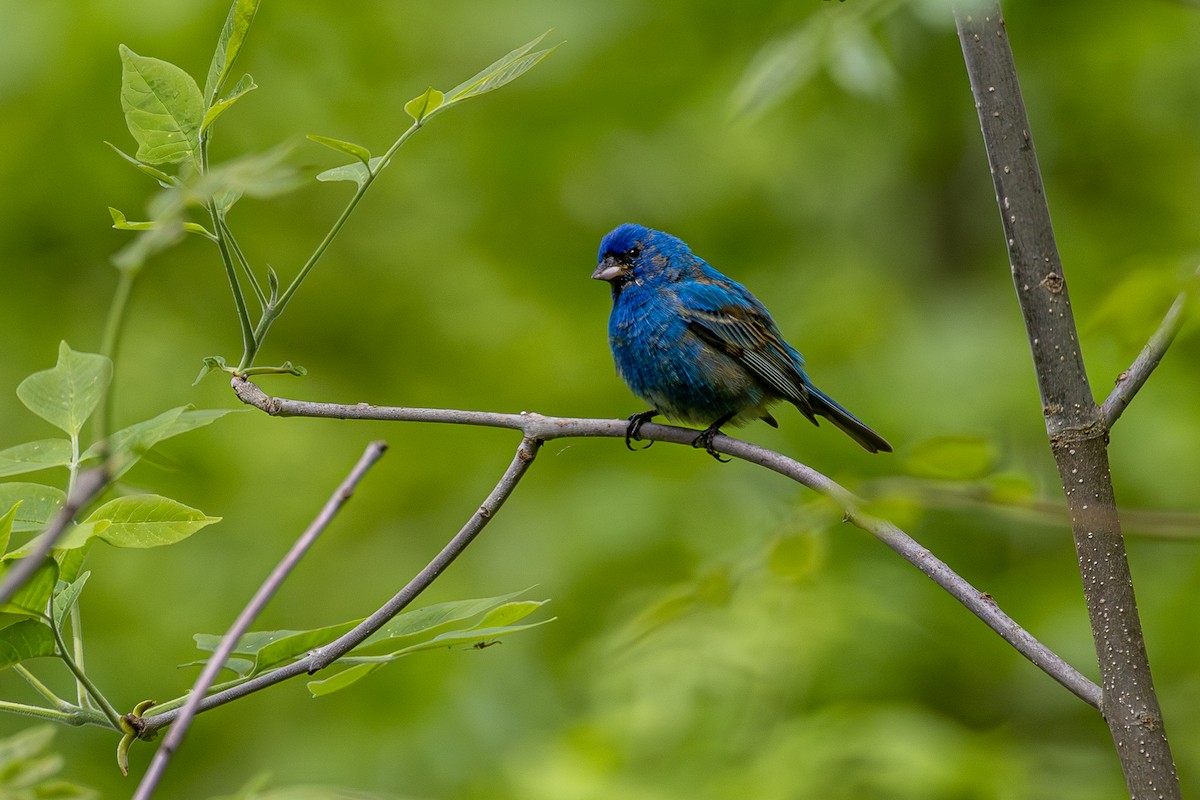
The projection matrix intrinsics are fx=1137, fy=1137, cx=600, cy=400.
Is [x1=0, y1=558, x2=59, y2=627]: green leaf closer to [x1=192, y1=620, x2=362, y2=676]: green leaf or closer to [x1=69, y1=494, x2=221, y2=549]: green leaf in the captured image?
[x1=69, y1=494, x2=221, y2=549]: green leaf

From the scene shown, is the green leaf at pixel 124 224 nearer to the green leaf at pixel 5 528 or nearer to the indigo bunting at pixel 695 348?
the green leaf at pixel 5 528

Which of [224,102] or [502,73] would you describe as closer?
[224,102]

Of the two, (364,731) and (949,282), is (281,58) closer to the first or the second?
(364,731)

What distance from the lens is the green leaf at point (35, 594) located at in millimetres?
1313

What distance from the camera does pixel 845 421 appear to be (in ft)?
13.9

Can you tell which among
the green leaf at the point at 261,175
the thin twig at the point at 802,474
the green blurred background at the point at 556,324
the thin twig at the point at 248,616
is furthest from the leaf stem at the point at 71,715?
the green blurred background at the point at 556,324

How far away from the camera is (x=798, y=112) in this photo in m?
6.08

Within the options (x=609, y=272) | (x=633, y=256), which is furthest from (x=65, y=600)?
(x=633, y=256)

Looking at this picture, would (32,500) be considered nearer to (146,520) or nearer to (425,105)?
(146,520)

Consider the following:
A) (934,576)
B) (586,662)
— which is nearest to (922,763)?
(586,662)

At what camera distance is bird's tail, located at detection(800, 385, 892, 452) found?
13.7ft

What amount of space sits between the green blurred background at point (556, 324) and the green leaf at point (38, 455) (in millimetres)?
2791

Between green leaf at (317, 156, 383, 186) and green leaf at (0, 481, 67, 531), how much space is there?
0.57 m

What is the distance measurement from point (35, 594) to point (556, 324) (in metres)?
4.96
